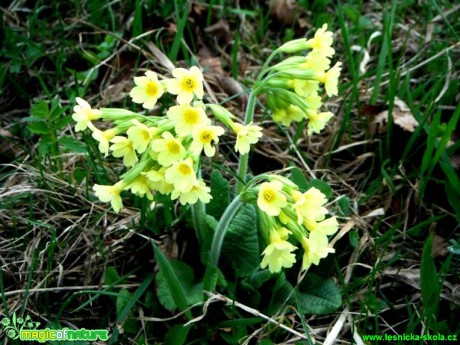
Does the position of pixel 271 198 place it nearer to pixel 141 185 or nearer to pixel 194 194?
pixel 194 194

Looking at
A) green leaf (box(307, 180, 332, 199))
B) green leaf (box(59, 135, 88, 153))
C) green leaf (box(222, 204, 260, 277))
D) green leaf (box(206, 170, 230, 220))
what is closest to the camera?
green leaf (box(222, 204, 260, 277))

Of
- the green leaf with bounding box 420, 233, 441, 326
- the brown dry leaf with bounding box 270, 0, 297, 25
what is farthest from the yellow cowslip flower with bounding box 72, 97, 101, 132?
the brown dry leaf with bounding box 270, 0, 297, 25

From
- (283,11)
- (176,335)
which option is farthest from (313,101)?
(283,11)

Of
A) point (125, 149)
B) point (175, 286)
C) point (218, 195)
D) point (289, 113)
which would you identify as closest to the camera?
point (125, 149)

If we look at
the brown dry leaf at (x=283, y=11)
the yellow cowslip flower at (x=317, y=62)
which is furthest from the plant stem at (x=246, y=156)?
the brown dry leaf at (x=283, y=11)

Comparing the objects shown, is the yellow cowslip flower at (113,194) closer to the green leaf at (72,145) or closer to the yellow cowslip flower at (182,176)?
the yellow cowslip flower at (182,176)

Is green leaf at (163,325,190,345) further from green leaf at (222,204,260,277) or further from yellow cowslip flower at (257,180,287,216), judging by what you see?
yellow cowslip flower at (257,180,287,216)

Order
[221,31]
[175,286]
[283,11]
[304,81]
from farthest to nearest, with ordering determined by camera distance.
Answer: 1. [283,11]
2. [221,31]
3. [304,81]
4. [175,286]
